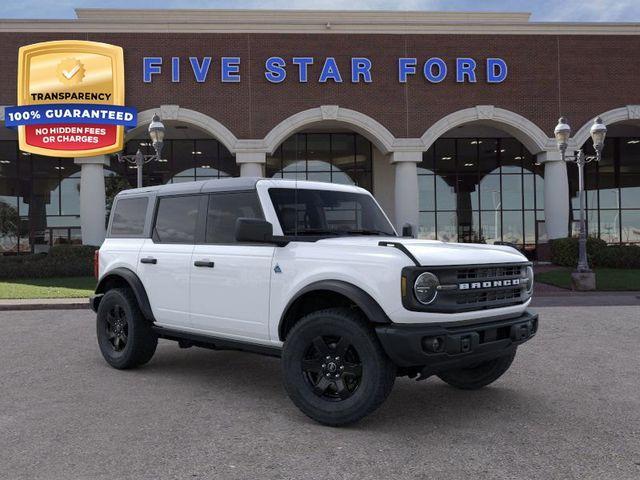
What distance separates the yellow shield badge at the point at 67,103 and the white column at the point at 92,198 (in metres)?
0.54

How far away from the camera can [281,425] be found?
4.59 meters

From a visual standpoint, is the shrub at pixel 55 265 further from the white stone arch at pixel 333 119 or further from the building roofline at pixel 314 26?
the building roofline at pixel 314 26

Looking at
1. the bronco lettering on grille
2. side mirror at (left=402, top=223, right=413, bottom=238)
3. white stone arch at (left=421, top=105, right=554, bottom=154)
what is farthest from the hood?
white stone arch at (left=421, top=105, right=554, bottom=154)

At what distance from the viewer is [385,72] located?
23.7m

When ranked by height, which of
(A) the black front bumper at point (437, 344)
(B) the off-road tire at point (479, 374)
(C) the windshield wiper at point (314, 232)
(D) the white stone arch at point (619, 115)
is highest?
(D) the white stone arch at point (619, 115)

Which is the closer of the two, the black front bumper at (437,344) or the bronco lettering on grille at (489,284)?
the black front bumper at (437,344)

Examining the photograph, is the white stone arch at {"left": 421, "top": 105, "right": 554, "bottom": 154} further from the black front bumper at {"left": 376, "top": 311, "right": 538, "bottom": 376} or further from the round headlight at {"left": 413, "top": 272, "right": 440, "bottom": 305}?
the round headlight at {"left": 413, "top": 272, "right": 440, "bottom": 305}

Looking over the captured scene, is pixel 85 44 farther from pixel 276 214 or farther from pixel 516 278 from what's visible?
pixel 516 278

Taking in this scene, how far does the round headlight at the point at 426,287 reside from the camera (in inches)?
166

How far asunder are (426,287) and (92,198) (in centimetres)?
2163

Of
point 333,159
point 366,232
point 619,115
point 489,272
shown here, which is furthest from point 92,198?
point 619,115

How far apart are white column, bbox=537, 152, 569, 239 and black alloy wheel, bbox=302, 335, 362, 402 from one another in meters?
22.1

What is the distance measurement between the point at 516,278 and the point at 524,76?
2164cm

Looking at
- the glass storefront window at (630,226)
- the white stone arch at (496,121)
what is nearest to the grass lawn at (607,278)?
the white stone arch at (496,121)
